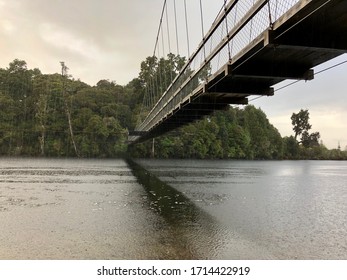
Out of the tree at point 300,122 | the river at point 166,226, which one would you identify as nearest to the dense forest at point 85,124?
the tree at point 300,122

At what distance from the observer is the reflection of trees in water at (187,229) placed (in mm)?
8262

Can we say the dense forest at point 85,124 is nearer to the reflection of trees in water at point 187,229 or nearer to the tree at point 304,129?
the tree at point 304,129

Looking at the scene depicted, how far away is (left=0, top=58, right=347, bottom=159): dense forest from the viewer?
245 ft

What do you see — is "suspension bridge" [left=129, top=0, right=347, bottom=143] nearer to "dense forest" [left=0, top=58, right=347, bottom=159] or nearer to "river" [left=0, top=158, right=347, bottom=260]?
"river" [left=0, top=158, right=347, bottom=260]

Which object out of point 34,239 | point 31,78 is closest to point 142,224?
point 34,239

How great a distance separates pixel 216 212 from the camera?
45.6ft

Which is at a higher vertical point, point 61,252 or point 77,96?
point 77,96

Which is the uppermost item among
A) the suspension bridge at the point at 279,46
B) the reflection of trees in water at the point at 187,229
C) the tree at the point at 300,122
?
the tree at the point at 300,122

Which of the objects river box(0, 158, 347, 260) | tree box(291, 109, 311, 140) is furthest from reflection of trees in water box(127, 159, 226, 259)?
tree box(291, 109, 311, 140)

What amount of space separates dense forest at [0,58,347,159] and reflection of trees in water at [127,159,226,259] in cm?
5424

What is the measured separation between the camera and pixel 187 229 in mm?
10602

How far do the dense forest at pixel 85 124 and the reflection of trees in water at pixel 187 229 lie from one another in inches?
2135
